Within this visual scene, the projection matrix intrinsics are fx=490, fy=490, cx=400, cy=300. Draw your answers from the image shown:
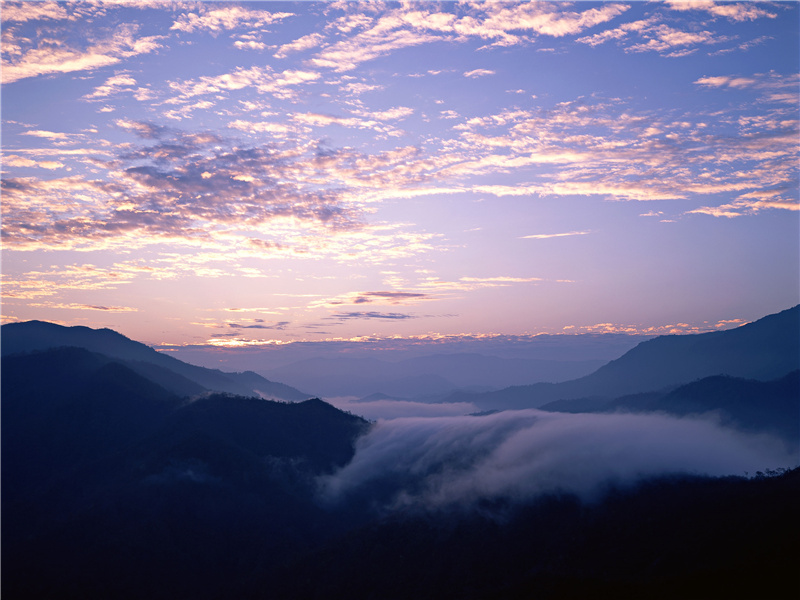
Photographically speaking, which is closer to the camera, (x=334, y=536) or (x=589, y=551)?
(x=589, y=551)

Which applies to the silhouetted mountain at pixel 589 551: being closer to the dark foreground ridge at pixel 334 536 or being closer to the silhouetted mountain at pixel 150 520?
the dark foreground ridge at pixel 334 536

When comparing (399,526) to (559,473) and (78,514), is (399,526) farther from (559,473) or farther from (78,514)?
(78,514)

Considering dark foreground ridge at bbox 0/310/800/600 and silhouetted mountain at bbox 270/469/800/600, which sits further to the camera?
dark foreground ridge at bbox 0/310/800/600

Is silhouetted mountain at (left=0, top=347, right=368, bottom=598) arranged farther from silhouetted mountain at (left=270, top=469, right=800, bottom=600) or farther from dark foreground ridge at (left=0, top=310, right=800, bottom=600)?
silhouetted mountain at (left=270, top=469, right=800, bottom=600)

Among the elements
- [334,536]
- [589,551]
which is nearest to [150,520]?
[334,536]

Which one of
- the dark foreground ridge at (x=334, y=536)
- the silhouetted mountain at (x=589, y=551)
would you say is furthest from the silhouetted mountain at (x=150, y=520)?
the silhouetted mountain at (x=589, y=551)

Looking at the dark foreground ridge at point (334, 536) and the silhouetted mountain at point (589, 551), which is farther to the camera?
the dark foreground ridge at point (334, 536)

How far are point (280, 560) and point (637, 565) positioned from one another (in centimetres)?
10392

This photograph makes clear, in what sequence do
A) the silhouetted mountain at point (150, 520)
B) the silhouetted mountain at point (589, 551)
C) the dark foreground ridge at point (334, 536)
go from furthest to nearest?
the silhouetted mountain at point (150, 520) → the dark foreground ridge at point (334, 536) → the silhouetted mountain at point (589, 551)

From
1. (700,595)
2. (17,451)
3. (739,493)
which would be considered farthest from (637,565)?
(17,451)

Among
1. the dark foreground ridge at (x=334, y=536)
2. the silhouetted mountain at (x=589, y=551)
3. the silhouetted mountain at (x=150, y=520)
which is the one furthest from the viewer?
the silhouetted mountain at (x=150, y=520)

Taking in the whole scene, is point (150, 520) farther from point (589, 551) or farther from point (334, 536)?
point (589, 551)

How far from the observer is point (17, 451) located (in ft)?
656

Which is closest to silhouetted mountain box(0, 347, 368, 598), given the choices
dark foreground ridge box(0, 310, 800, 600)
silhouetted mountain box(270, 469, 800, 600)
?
dark foreground ridge box(0, 310, 800, 600)
